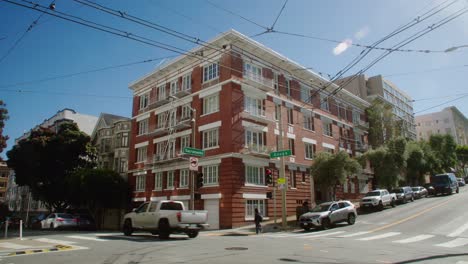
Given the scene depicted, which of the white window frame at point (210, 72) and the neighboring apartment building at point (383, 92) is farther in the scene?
the neighboring apartment building at point (383, 92)

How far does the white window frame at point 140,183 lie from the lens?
3506cm

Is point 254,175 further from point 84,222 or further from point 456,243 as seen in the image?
point 456,243

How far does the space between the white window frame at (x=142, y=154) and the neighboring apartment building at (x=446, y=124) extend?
256 ft

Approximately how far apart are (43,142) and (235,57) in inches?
947

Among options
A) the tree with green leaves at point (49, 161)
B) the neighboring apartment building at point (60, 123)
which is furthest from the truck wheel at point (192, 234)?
the neighboring apartment building at point (60, 123)

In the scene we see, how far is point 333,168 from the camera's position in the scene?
27.6m

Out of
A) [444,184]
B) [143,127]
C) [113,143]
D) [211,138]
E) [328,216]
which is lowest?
[328,216]

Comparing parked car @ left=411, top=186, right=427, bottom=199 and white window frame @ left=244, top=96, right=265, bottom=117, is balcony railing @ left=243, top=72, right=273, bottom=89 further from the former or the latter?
Result: parked car @ left=411, top=186, right=427, bottom=199

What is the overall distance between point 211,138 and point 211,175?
123 inches

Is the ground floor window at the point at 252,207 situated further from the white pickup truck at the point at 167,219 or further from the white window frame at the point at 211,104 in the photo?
the white pickup truck at the point at 167,219

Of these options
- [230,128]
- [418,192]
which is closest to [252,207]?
[230,128]

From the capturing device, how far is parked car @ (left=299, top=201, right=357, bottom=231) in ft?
67.6

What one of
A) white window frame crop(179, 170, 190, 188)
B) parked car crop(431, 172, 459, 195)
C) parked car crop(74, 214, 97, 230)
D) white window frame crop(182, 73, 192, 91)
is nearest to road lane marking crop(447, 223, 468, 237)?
white window frame crop(179, 170, 190, 188)

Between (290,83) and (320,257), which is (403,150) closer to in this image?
(290,83)
